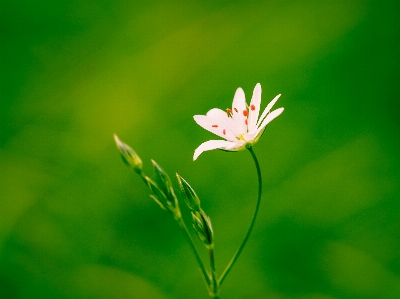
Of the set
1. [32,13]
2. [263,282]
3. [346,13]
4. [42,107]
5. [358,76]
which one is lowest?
[263,282]

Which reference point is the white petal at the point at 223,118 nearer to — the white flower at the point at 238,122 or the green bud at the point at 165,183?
the white flower at the point at 238,122

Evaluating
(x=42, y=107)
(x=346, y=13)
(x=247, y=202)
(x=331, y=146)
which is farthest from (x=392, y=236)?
(x=42, y=107)

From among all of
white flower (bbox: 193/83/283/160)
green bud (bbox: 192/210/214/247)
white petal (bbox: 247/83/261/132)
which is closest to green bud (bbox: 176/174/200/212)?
green bud (bbox: 192/210/214/247)

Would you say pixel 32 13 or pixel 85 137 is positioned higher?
pixel 32 13

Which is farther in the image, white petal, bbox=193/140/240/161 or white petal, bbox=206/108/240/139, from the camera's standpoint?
white petal, bbox=206/108/240/139

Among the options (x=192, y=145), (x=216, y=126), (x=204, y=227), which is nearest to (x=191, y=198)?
(x=204, y=227)

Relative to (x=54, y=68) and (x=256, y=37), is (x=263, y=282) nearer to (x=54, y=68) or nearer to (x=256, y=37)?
(x=256, y=37)

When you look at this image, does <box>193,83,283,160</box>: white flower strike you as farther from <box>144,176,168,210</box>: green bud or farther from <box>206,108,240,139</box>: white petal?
<box>144,176,168,210</box>: green bud
